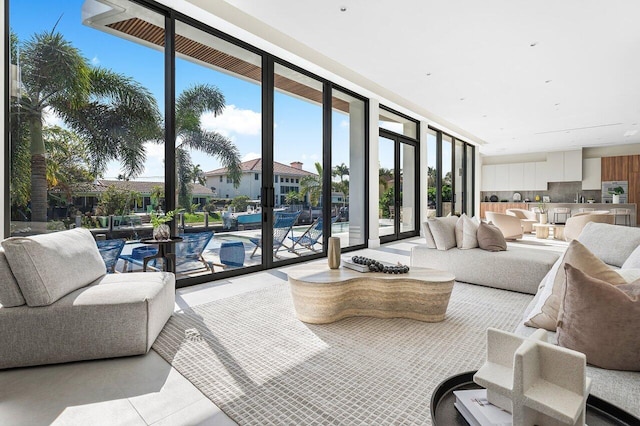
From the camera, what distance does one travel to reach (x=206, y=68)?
165 inches

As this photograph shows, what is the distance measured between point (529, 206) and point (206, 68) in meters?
12.3

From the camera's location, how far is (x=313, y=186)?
564 cm

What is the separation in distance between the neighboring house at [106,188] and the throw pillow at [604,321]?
12.0 feet

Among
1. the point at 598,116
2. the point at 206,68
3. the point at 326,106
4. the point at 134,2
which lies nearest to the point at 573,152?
the point at 598,116

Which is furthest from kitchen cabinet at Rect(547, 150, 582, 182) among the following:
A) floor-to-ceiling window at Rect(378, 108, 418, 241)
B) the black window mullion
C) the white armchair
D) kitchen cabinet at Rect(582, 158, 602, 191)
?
the black window mullion

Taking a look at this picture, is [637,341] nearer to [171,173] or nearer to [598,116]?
[171,173]

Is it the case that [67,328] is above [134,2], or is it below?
below

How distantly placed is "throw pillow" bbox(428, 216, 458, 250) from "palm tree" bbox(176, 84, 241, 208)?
259 cm

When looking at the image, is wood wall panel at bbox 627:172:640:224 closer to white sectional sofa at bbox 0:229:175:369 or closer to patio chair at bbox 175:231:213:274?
patio chair at bbox 175:231:213:274

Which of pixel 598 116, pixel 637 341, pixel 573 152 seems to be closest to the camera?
pixel 637 341

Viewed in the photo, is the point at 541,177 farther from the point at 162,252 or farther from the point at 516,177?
the point at 162,252

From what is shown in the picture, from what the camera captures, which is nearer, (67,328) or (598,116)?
(67,328)

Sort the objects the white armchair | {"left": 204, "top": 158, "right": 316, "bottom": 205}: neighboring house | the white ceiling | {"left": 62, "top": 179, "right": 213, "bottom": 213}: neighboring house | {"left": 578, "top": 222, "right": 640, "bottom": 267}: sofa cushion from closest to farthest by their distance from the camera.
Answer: {"left": 578, "top": 222, "right": 640, "bottom": 267}: sofa cushion, {"left": 62, "top": 179, "right": 213, "bottom": 213}: neighboring house, the white ceiling, {"left": 204, "top": 158, "right": 316, "bottom": 205}: neighboring house, the white armchair

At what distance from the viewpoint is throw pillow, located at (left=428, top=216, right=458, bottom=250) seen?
4.24 metres
